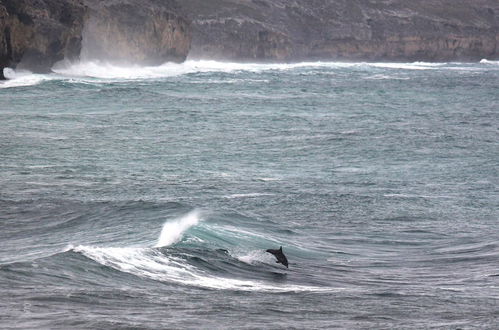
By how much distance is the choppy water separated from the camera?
15.7m

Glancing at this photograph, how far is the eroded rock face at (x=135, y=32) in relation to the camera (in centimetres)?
9600


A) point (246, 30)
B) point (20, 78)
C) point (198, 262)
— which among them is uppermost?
point (246, 30)

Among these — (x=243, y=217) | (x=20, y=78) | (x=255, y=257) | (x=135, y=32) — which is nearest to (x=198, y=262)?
(x=255, y=257)

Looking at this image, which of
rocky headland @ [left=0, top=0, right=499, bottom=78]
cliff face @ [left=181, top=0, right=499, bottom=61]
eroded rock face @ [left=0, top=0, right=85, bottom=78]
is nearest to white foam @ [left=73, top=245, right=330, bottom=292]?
eroded rock face @ [left=0, top=0, right=85, bottom=78]

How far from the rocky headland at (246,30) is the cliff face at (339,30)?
132 millimetres

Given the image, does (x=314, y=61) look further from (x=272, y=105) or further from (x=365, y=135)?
(x=365, y=135)

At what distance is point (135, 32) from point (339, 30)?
56353mm

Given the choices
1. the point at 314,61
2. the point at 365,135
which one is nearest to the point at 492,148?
the point at 365,135

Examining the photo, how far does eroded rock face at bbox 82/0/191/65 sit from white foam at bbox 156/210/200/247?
232 ft

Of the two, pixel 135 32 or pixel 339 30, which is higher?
pixel 135 32

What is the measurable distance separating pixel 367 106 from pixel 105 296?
4220 centimetres

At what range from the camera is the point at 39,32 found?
69.1m

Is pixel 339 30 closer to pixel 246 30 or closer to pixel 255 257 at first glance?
pixel 246 30

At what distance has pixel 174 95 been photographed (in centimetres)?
6112
